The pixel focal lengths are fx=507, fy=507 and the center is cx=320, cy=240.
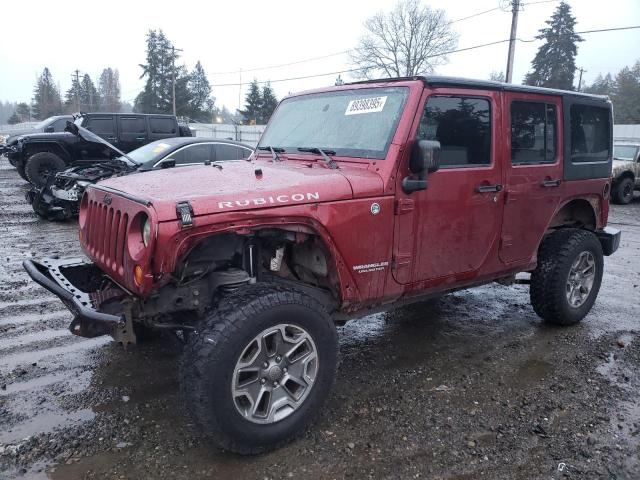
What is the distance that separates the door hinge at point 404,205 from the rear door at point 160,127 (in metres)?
12.3

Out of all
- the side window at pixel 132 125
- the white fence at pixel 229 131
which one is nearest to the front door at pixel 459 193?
the side window at pixel 132 125

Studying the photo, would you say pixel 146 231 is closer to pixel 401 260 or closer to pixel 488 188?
pixel 401 260

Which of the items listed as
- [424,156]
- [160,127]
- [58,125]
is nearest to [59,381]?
[424,156]

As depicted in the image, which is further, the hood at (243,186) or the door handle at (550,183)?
the door handle at (550,183)

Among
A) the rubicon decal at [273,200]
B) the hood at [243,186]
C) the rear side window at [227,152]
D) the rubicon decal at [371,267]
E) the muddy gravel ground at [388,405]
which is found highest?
the rear side window at [227,152]

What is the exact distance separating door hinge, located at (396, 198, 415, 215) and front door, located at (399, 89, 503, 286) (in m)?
0.02

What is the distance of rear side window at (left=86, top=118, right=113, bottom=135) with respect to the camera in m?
13.8

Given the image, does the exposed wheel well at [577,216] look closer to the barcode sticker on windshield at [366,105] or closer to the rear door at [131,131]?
the barcode sticker on windshield at [366,105]

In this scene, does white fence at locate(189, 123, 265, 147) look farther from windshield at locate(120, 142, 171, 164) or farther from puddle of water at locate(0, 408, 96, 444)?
puddle of water at locate(0, 408, 96, 444)

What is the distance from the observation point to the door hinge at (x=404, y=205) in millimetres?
3360

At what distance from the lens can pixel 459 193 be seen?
3.70m

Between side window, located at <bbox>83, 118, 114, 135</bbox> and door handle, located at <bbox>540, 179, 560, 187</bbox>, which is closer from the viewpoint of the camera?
door handle, located at <bbox>540, 179, 560, 187</bbox>

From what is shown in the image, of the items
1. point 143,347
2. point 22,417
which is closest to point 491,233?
point 143,347

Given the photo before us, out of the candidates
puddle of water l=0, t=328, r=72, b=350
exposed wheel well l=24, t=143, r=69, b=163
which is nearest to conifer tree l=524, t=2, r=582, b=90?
exposed wheel well l=24, t=143, r=69, b=163
